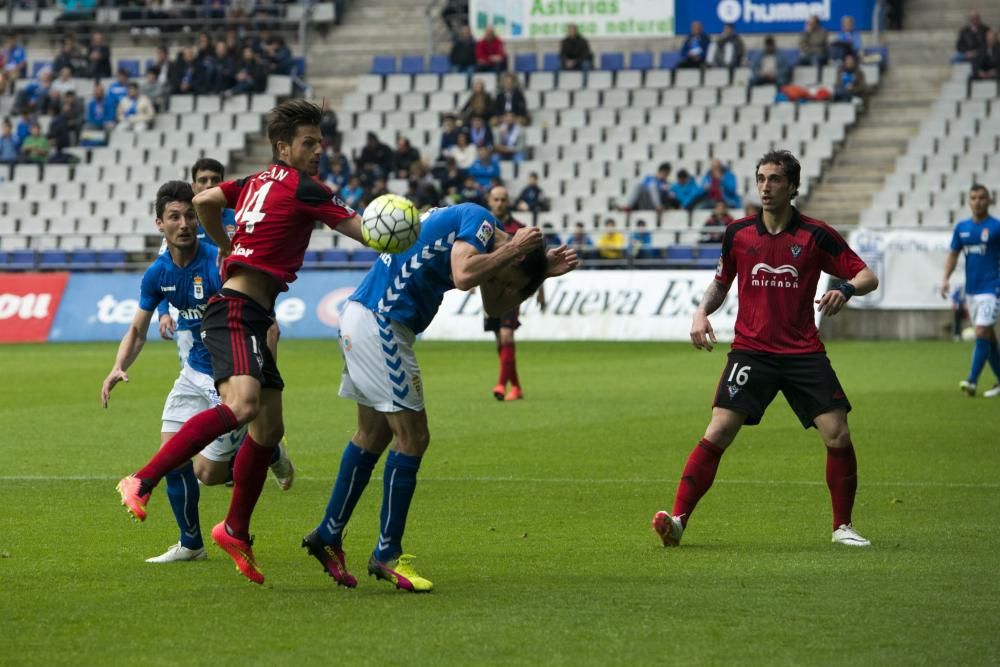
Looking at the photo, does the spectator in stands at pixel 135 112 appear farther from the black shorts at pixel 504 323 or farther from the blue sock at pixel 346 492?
the blue sock at pixel 346 492

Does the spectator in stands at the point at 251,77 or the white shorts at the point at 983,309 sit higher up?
the spectator in stands at the point at 251,77

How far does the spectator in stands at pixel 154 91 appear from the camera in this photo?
36625 mm

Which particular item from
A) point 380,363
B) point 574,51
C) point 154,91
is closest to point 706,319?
point 380,363

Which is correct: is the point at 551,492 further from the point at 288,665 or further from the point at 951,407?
the point at 951,407

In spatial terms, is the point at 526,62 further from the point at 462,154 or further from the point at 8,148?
the point at 8,148

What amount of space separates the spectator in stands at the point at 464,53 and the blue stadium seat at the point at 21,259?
9.65 m

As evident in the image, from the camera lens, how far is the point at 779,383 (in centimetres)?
885

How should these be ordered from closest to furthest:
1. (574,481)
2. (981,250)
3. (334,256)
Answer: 1. (574,481)
2. (981,250)
3. (334,256)

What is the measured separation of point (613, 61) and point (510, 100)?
3221 mm

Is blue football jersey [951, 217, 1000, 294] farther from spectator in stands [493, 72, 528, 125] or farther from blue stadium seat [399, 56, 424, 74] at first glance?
blue stadium seat [399, 56, 424, 74]

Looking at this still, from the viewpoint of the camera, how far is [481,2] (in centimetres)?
3528

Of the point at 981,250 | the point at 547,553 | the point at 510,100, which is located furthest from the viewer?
the point at 510,100

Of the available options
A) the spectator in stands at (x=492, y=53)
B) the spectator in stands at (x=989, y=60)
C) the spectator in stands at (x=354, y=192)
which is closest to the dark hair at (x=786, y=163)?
the spectator in stands at (x=354, y=192)

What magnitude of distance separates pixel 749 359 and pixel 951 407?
27.7ft
